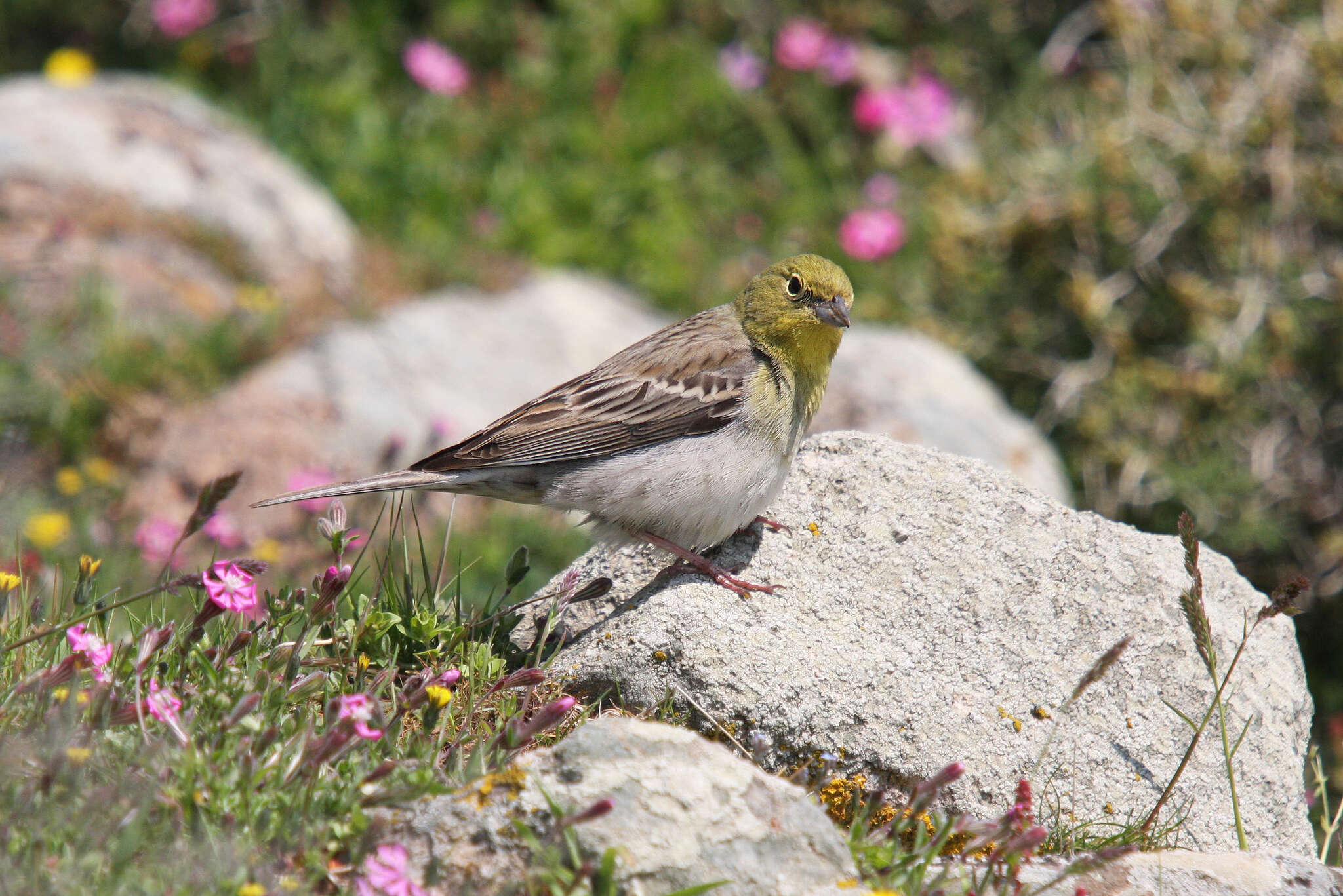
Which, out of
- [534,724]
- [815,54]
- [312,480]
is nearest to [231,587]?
[534,724]

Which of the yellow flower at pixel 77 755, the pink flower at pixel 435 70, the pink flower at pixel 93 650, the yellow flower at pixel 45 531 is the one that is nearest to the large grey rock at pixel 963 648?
the pink flower at pixel 93 650

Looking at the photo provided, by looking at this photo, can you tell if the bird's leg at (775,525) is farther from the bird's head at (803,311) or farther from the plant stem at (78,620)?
the plant stem at (78,620)

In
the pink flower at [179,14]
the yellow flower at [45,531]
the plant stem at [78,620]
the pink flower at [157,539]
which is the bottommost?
the yellow flower at [45,531]

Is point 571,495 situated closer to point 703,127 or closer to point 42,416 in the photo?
point 42,416

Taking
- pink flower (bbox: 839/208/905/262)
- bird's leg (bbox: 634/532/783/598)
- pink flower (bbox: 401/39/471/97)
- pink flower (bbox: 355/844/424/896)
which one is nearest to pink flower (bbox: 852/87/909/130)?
pink flower (bbox: 839/208/905/262)

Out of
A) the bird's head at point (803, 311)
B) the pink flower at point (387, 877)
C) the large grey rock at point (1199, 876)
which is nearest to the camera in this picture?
the pink flower at point (387, 877)

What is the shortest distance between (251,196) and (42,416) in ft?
8.68

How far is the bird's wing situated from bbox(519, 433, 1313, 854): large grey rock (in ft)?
1.71

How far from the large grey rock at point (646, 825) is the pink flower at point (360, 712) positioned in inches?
9.6

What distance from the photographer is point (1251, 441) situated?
28.5 feet

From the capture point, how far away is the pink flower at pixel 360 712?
3555 mm

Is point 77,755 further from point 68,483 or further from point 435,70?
point 435,70

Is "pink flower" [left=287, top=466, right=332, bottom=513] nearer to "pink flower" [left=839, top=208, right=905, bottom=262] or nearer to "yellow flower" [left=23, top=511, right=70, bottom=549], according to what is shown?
"yellow flower" [left=23, top=511, right=70, bottom=549]

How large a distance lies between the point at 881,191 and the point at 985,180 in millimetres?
1766
